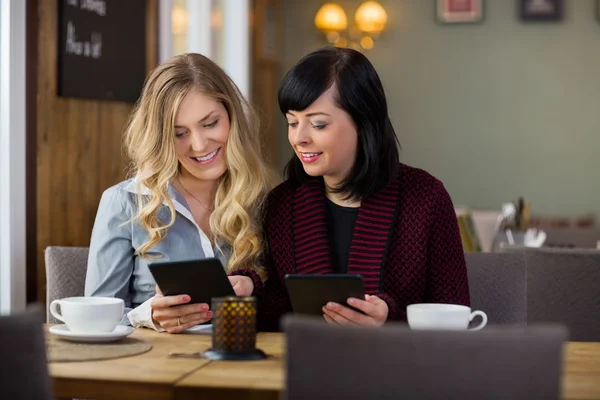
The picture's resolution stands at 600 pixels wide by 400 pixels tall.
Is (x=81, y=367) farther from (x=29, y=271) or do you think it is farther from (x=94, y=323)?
(x=29, y=271)

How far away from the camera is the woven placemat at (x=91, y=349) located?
1.57m

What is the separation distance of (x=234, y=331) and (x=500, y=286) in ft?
2.89

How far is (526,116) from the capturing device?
7.98m

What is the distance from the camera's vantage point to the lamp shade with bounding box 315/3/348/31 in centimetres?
812

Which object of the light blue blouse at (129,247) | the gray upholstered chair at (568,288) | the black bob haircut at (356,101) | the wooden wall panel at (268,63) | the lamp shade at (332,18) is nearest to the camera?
the black bob haircut at (356,101)

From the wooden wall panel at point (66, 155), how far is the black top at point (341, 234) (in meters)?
1.51

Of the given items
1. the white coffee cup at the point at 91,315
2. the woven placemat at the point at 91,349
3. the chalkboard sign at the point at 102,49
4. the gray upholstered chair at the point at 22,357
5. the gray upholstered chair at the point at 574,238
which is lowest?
the gray upholstered chair at the point at 574,238

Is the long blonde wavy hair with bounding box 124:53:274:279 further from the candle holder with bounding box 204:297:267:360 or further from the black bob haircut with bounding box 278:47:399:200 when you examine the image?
the candle holder with bounding box 204:297:267:360

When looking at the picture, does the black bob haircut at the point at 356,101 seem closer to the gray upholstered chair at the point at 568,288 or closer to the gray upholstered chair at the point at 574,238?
the gray upholstered chair at the point at 568,288

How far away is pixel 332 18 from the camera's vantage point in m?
8.12

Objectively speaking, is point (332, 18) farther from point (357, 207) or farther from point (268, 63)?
point (357, 207)

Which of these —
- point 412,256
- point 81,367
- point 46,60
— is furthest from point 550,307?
point 46,60

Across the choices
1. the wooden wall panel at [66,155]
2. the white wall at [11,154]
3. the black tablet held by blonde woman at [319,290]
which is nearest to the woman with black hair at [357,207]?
the black tablet held by blonde woman at [319,290]

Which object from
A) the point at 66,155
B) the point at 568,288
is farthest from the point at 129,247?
the point at 66,155
